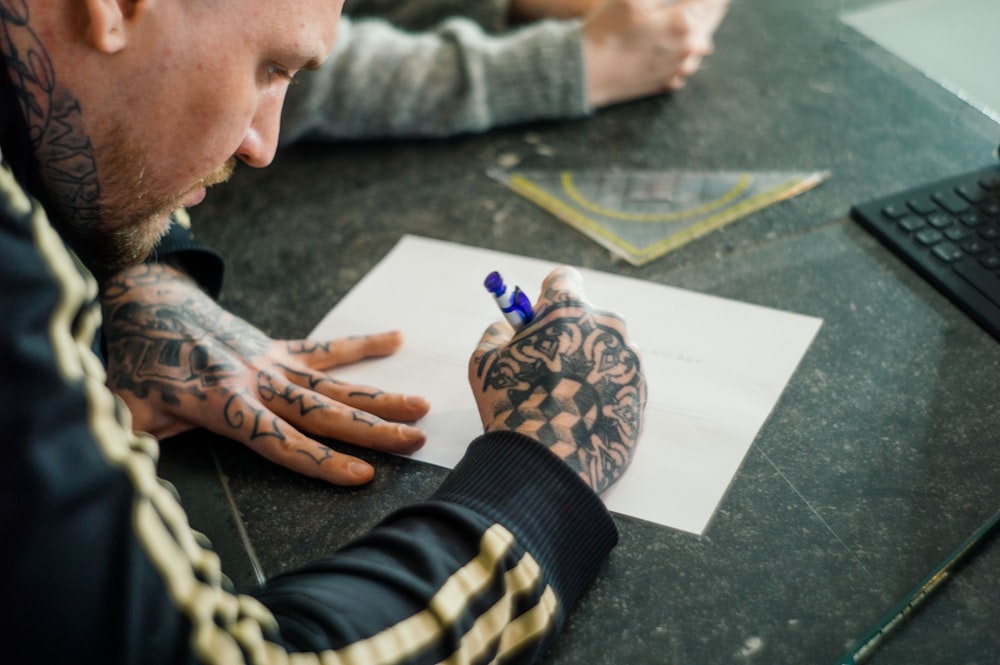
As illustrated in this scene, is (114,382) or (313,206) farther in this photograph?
(313,206)

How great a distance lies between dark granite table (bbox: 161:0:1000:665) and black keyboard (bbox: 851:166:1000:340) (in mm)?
18

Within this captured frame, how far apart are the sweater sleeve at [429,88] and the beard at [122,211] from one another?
0.38 meters

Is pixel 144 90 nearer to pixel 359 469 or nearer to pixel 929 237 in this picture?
pixel 359 469

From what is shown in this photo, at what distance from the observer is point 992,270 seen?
90 centimetres

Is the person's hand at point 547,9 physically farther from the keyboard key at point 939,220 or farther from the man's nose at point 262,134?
the man's nose at point 262,134

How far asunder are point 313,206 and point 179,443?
0.37 metres

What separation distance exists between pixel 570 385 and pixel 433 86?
57 centimetres

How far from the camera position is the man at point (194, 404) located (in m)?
0.50

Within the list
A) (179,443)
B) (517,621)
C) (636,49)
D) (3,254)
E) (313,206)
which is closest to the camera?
(3,254)

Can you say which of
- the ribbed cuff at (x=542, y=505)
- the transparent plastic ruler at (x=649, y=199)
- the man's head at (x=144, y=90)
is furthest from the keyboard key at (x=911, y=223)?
the man's head at (x=144, y=90)

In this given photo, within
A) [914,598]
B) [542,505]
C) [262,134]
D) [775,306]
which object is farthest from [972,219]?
[262,134]

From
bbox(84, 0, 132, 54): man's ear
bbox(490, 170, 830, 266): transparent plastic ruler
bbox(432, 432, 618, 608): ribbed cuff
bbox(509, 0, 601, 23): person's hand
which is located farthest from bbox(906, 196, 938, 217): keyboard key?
bbox(84, 0, 132, 54): man's ear

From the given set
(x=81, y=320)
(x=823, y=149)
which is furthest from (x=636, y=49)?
(x=81, y=320)

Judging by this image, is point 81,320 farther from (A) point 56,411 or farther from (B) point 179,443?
(B) point 179,443
